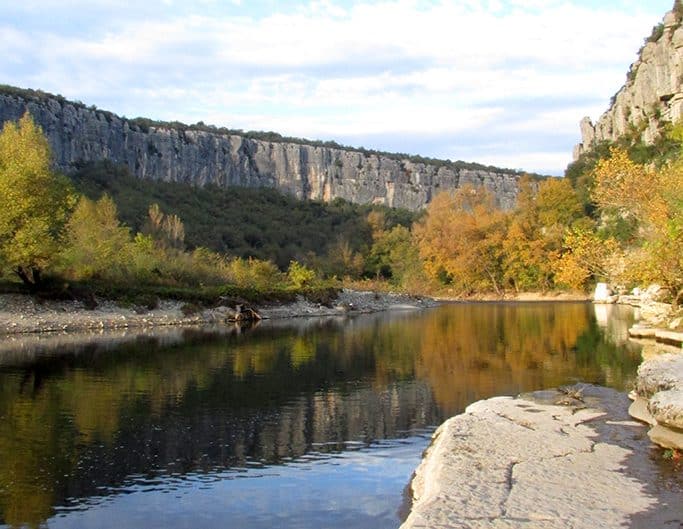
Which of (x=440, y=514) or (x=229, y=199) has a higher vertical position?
(x=229, y=199)

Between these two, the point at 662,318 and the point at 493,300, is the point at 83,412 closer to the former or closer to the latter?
the point at 662,318

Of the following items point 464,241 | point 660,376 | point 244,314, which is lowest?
point 244,314

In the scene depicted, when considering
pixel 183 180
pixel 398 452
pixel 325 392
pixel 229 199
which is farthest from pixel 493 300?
pixel 398 452

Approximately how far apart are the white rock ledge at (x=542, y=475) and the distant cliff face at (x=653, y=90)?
185 ft

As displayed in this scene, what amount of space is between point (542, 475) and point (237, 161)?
118506 millimetres

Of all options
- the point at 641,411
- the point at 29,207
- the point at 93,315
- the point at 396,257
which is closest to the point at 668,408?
the point at 641,411

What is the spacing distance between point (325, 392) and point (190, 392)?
3276 mm

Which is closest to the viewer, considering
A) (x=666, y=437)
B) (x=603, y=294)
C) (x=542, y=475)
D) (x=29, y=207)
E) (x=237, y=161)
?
(x=542, y=475)

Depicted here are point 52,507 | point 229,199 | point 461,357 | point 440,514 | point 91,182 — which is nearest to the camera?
point 440,514

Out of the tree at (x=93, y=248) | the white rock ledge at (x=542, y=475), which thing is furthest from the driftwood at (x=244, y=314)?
the white rock ledge at (x=542, y=475)

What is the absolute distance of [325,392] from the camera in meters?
18.8

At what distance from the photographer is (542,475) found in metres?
9.65

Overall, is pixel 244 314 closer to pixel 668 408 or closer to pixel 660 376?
pixel 660 376

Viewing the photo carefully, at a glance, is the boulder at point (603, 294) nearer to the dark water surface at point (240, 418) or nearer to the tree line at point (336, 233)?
the tree line at point (336, 233)
